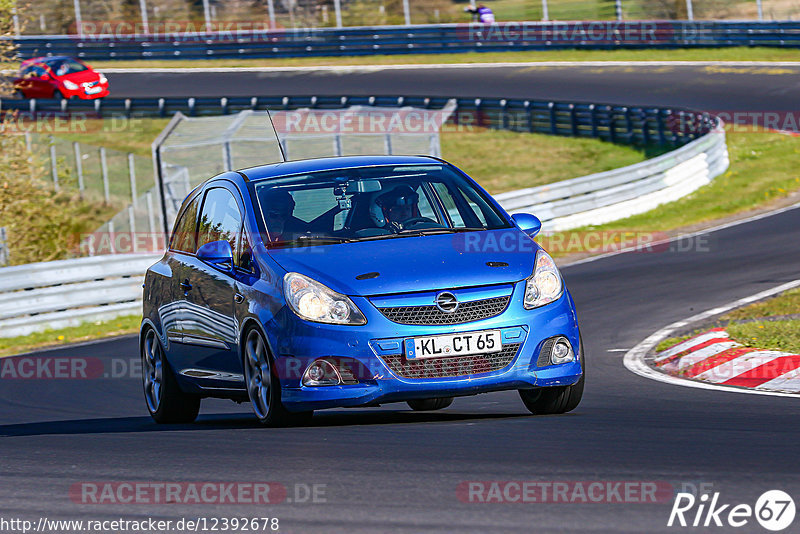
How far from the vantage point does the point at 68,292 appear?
54.6 ft

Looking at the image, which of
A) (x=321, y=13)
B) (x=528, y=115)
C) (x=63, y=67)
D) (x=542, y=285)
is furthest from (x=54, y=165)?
(x=321, y=13)

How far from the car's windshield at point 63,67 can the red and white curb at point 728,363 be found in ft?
Result: 123

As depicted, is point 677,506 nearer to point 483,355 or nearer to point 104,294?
point 483,355

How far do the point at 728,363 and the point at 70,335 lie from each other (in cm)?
935

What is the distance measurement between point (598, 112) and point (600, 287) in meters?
19.4

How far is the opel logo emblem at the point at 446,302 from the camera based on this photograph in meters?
6.82

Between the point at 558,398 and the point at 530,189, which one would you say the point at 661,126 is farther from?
the point at 558,398

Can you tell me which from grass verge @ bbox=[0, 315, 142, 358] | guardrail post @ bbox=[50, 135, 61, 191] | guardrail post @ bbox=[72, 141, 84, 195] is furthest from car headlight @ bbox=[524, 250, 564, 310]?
guardrail post @ bbox=[72, 141, 84, 195]

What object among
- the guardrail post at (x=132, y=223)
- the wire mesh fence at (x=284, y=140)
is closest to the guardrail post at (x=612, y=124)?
the wire mesh fence at (x=284, y=140)

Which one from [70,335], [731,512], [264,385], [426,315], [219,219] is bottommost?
[70,335]

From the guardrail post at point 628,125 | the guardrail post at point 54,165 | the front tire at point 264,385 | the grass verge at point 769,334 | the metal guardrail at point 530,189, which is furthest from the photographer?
the guardrail post at point 628,125

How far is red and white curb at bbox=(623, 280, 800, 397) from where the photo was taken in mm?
8781

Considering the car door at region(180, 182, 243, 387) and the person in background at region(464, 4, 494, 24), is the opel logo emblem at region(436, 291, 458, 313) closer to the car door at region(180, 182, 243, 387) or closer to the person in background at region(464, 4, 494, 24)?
the car door at region(180, 182, 243, 387)
